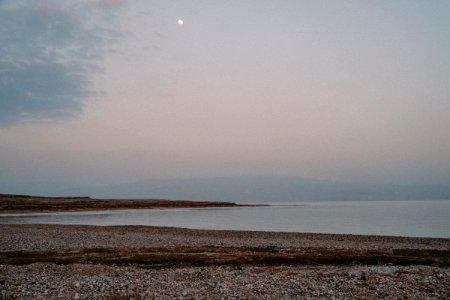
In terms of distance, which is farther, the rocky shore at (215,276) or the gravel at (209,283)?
the rocky shore at (215,276)

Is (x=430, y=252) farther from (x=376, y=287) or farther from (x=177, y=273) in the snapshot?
(x=177, y=273)

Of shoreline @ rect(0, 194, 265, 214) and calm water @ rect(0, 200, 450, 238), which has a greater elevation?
calm water @ rect(0, 200, 450, 238)

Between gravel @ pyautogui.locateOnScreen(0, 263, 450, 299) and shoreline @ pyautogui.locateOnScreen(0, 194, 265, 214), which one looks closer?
gravel @ pyautogui.locateOnScreen(0, 263, 450, 299)

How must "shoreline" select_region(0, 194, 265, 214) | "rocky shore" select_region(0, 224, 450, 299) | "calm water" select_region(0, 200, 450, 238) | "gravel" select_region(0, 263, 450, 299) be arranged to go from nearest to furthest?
"gravel" select_region(0, 263, 450, 299), "rocky shore" select_region(0, 224, 450, 299), "calm water" select_region(0, 200, 450, 238), "shoreline" select_region(0, 194, 265, 214)

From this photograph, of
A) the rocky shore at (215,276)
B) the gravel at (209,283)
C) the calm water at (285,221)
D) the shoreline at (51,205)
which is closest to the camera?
the gravel at (209,283)

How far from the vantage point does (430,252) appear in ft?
83.5

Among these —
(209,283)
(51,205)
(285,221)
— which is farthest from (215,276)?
(51,205)

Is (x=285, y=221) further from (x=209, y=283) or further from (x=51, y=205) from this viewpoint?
(x=51, y=205)

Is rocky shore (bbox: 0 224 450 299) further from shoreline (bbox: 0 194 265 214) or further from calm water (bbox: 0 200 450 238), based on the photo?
shoreline (bbox: 0 194 265 214)

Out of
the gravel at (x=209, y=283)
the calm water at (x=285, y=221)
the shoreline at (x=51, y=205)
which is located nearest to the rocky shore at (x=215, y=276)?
the gravel at (x=209, y=283)

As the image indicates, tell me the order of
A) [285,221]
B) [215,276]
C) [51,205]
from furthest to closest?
[51,205], [285,221], [215,276]

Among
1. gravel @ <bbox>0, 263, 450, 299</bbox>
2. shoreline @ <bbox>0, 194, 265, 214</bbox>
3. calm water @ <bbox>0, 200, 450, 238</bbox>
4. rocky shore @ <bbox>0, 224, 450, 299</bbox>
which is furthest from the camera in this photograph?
shoreline @ <bbox>0, 194, 265, 214</bbox>

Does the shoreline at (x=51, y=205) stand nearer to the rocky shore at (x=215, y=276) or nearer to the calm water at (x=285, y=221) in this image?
the calm water at (x=285, y=221)

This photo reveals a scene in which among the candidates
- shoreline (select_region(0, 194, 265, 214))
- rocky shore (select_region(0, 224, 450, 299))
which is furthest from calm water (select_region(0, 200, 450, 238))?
rocky shore (select_region(0, 224, 450, 299))
